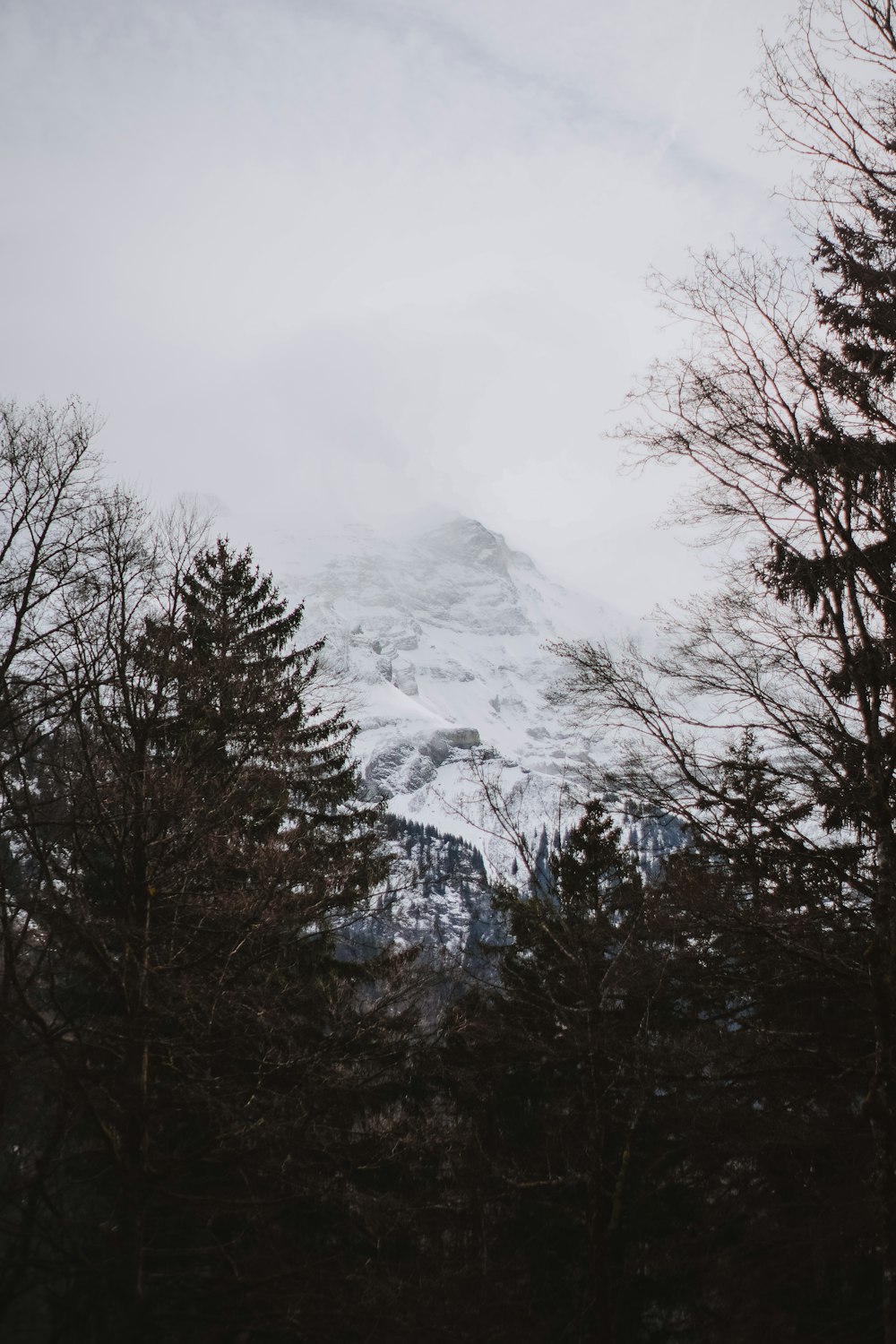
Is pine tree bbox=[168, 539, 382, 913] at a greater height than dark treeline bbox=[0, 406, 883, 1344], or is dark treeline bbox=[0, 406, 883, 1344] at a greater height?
pine tree bbox=[168, 539, 382, 913]

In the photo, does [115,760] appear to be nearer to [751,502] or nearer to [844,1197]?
[751,502]

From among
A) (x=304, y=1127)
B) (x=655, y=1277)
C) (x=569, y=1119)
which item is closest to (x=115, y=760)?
(x=304, y=1127)

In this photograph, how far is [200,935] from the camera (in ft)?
28.1

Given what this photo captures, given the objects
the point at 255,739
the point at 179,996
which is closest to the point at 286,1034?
the point at 179,996

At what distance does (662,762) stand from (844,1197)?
3858 mm

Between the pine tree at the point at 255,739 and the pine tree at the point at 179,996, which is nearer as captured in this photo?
the pine tree at the point at 179,996

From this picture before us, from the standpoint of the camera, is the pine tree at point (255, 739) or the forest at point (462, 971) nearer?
the forest at point (462, 971)

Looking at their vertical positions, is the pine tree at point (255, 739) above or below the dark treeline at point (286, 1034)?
above

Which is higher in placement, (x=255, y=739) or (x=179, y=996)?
(x=255, y=739)

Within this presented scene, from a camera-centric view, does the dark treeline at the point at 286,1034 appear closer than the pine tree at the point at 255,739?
Yes

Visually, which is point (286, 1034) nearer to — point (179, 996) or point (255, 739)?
point (179, 996)

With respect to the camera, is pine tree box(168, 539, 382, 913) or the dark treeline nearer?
the dark treeline

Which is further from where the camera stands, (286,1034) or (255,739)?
(255,739)

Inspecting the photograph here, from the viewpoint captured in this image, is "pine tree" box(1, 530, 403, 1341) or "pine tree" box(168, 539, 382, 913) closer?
"pine tree" box(1, 530, 403, 1341)
